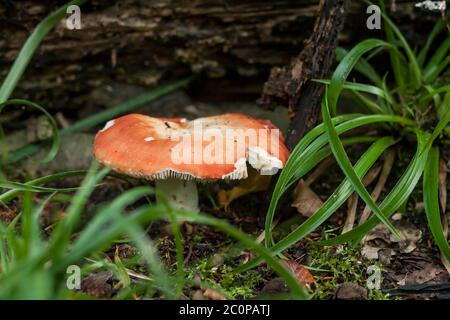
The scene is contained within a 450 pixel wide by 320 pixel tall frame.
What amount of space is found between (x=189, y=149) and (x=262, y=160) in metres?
0.37

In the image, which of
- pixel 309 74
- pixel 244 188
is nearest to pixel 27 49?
pixel 244 188

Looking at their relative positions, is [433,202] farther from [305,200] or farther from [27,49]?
[27,49]

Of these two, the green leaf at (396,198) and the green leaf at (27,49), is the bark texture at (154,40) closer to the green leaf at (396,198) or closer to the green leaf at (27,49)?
the green leaf at (27,49)

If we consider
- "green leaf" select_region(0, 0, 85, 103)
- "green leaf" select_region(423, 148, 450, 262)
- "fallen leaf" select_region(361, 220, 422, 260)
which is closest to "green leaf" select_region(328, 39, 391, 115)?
"green leaf" select_region(423, 148, 450, 262)

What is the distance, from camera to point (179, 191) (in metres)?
3.06

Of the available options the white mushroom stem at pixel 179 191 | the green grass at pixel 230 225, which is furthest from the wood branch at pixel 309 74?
the white mushroom stem at pixel 179 191

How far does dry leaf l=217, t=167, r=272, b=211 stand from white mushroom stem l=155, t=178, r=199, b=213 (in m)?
0.24

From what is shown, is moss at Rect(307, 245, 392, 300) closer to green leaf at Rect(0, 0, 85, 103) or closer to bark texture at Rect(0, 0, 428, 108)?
bark texture at Rect(0, 0, 428, 108)

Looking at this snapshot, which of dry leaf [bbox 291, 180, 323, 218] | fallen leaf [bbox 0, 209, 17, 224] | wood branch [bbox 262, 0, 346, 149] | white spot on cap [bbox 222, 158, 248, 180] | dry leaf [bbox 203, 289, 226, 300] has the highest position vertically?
wood branch [bbox 262, 0, 346, 149]

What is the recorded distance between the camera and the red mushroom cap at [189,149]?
258cm

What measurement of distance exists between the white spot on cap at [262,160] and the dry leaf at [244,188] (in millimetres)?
485

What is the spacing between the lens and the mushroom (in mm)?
2586
